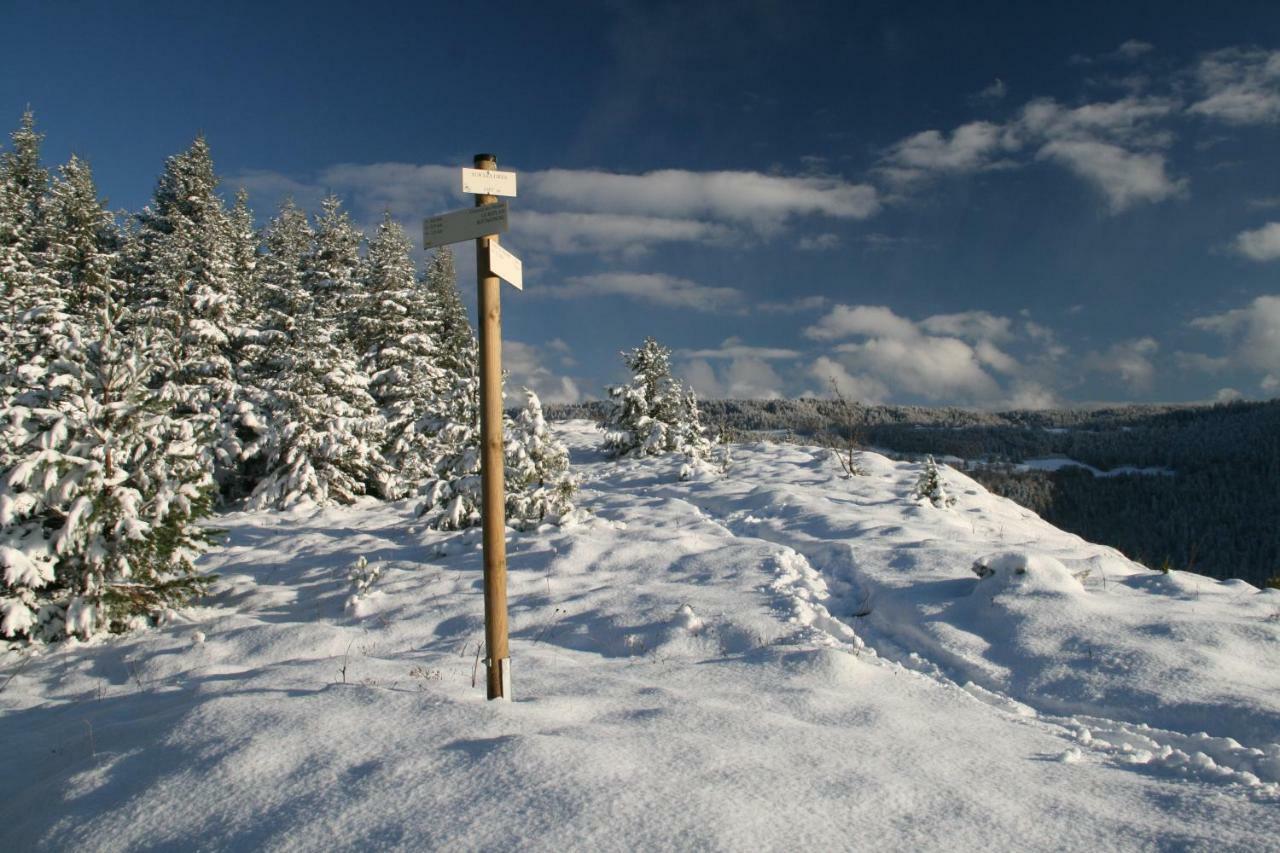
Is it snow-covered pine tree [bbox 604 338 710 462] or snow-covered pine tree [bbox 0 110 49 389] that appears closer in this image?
snow-covered pine tree [bbox 0 110 49 389]

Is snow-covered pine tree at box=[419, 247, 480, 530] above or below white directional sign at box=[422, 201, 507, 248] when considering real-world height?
below

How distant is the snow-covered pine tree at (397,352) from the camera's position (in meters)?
23.4

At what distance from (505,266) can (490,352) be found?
2.38 ft

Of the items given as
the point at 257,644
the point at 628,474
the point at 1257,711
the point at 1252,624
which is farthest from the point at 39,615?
the point at 628,474

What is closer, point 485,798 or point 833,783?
point 485,798

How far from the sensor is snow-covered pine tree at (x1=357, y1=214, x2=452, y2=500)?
23.4 meters

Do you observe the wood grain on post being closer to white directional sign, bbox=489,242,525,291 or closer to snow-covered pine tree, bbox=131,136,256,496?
white directional sign, bbox=489,242,525,291

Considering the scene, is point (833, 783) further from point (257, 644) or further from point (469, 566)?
point (469, 566)

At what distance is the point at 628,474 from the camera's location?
22.4 meters

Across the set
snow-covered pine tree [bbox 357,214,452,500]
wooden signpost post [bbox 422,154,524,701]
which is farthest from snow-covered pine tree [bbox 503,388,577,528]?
snow-covered pine tree [bbox 357,214,452,500]

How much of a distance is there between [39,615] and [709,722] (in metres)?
9.37

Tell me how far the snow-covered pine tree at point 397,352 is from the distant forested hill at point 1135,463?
8.89 metres

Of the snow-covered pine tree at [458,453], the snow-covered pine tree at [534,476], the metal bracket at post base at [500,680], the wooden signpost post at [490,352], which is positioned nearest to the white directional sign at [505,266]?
the wooden signpost post at [490,352]

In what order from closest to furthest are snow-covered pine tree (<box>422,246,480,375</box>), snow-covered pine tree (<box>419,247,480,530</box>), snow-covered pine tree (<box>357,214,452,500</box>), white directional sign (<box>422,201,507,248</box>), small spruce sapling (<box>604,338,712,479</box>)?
white directional sign (<box>422,201,507,248</box>)
snow-covered pine tree (<box>419,247,480,530</box>)
snow-covered pine tree (<box>357,214,452,500</box>)
small spruce sapling (<box>604,338,712,479</box>)
snow-covered pine tree (<box>422,246,480,375</box>)
